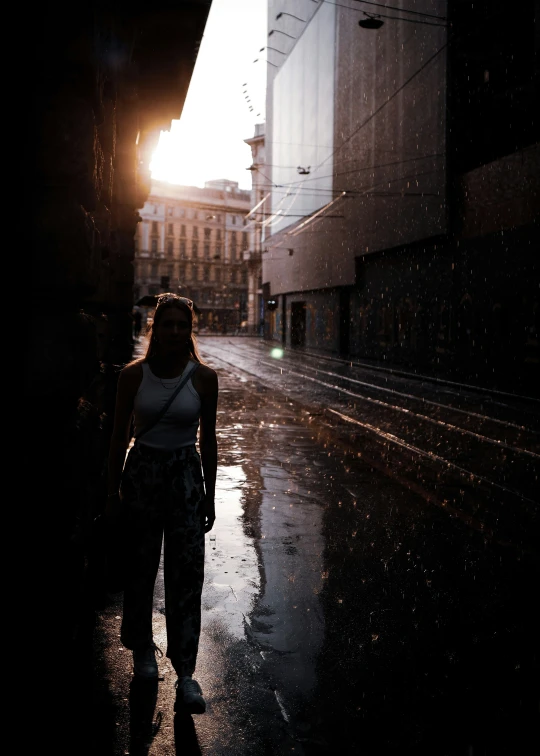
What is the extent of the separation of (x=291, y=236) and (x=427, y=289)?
931 inches

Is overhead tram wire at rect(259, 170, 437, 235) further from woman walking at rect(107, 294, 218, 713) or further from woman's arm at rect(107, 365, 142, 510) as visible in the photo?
woman's arm at rect(107, 365, 142, 510)

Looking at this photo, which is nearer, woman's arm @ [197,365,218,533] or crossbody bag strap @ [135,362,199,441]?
crossbody bag strap @ [135,362,199,441]

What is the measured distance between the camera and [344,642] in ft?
13.4

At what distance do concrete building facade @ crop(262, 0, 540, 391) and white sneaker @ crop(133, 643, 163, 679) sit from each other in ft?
60.1

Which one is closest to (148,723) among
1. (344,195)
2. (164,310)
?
(164,310)

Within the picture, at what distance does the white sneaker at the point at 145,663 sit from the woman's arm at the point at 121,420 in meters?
0.74

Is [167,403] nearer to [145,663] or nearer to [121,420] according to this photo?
[121,420]

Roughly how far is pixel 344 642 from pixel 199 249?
95.0 meters

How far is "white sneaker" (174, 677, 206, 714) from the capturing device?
10.6 feet

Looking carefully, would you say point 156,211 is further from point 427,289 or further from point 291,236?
point 427,289

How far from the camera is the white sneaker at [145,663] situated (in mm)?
3514

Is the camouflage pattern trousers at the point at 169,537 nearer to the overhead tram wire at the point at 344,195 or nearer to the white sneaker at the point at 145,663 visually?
the white sneaker at the point at 145,663

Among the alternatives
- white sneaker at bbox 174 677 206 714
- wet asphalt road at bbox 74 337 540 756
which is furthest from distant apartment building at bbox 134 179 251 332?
white sneaker at bbox 174 677 206 714

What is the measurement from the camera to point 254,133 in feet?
269
